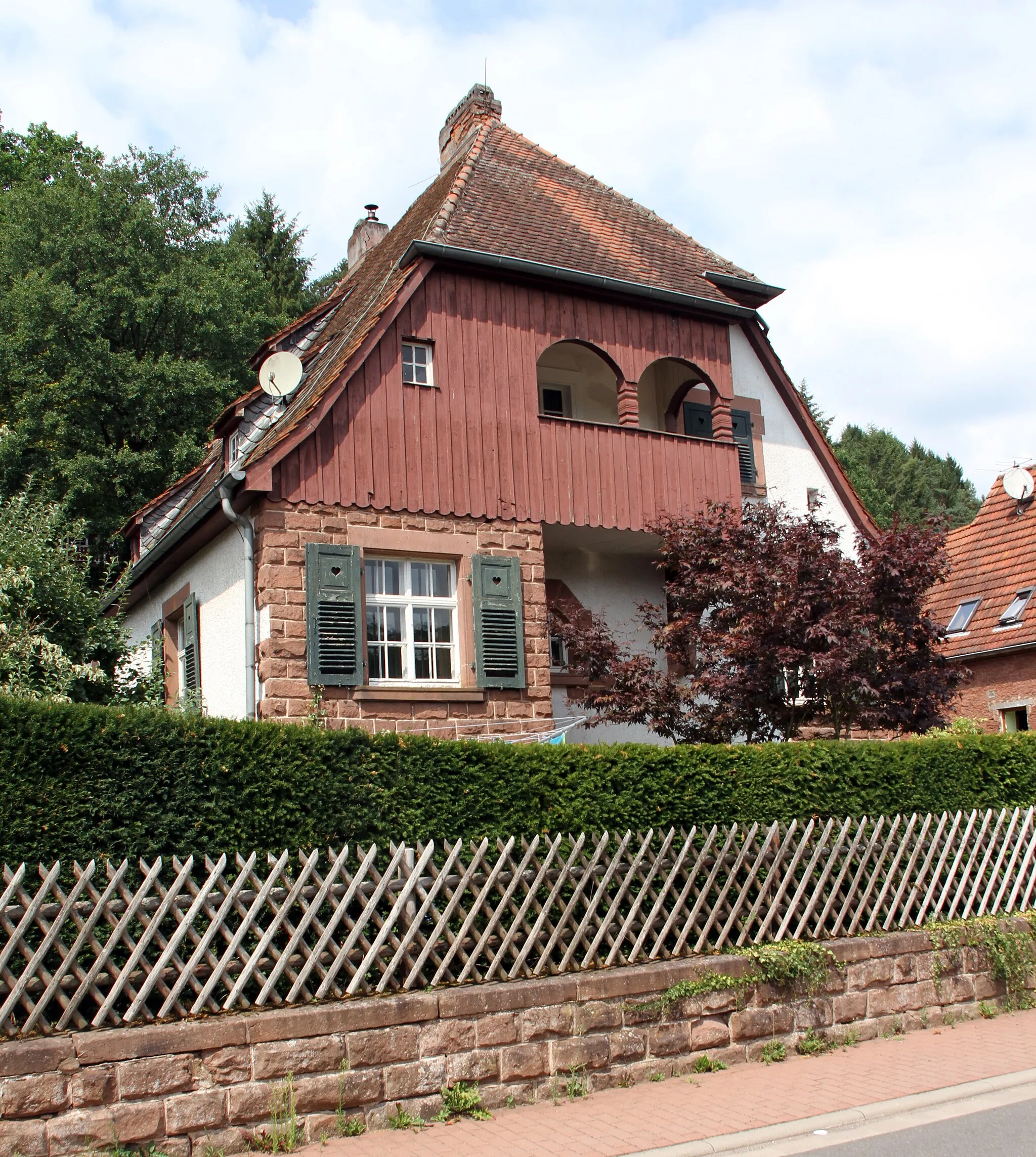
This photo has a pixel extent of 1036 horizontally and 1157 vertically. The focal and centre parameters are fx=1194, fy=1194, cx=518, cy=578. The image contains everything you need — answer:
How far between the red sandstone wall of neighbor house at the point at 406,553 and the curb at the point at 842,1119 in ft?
19.3

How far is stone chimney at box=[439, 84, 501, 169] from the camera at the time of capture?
18547mm

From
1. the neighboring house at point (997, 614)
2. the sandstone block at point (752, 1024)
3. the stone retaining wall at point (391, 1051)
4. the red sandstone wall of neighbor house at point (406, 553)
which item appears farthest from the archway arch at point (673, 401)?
the sandstone block at point (752, 1024)

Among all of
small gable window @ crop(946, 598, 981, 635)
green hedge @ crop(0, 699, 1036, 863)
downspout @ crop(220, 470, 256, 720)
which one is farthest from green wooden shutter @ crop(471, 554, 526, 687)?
small gable window @ crop(946, 598, 981, 635)

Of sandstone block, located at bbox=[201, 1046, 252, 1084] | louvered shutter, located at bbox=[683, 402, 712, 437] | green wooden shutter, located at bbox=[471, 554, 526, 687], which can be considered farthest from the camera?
louvered shutter, located at bbox=[683, 402, 712, 437]

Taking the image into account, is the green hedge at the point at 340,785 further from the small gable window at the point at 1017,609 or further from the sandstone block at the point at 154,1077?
the small gable window at the point at 1017,609

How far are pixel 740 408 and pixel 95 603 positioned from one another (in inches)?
351

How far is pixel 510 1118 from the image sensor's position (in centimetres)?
700

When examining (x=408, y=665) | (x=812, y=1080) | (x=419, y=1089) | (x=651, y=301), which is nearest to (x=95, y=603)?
(x=408, y=665)

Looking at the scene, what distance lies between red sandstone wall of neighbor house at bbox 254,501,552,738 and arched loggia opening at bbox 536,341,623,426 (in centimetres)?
300

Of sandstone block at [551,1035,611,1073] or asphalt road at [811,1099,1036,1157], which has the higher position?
sandstone block at [551,1035,611,1073]

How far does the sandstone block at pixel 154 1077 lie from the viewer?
19.8 ft

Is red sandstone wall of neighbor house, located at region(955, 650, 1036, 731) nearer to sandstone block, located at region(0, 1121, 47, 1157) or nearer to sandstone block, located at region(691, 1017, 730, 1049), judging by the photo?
sandstone block, located at region(691, 1017, 730, 1049)

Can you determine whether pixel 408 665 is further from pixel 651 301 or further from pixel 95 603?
pixel 651 301

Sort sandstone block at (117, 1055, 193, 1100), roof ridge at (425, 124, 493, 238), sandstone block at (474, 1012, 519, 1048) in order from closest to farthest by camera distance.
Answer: sandstone block at (117, 1055, 193, 1100)
sandstone block at (474, 1012, 519, 1048)
roof ridge at (425, 124, 493, 238)
